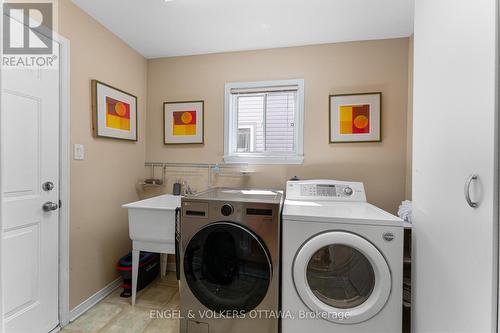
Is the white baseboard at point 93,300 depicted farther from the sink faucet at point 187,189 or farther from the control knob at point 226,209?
the control knob at point 226,209

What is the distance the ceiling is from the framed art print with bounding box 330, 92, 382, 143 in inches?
22.3

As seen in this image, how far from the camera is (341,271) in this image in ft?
4.54

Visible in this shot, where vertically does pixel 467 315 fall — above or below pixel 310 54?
below

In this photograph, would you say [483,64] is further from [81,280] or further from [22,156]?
[81,280]

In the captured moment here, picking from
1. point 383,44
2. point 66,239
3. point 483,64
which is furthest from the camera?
point 383,44

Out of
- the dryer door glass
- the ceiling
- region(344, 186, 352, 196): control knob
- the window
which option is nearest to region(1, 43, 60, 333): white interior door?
the ceiling

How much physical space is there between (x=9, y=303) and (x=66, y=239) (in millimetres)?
428

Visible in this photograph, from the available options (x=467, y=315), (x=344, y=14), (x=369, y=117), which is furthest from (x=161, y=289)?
(x=344, y=14)

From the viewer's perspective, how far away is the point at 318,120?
2215mm

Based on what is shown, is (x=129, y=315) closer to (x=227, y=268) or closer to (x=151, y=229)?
(x=151, y=229)

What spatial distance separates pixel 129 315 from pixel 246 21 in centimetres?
256

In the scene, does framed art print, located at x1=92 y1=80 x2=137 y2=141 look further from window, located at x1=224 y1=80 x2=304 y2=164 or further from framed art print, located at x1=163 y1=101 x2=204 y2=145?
window, located at x1=224 y1=80 x2=304 y2=164

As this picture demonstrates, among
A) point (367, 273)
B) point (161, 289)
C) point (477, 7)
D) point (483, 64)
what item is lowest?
point (161, 289)

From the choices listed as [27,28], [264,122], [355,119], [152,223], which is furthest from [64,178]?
[355,119]
